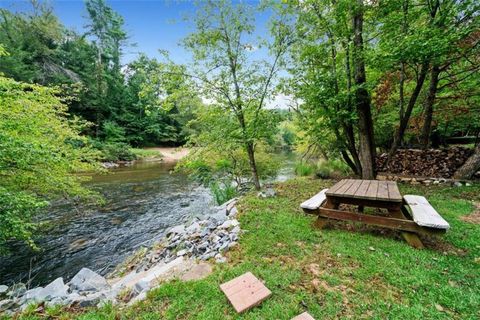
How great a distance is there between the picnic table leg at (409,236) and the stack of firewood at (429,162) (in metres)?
3.54

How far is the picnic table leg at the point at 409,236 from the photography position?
2.70 meters

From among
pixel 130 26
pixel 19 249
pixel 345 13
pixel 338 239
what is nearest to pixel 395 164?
pixel 345 13

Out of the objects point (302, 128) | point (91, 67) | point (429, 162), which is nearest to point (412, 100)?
point (302, 128)

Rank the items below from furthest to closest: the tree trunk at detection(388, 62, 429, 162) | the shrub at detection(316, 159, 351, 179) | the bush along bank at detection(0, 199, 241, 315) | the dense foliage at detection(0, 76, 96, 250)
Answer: the shrub at detection(316, 159, 351, 179), the tree trunk at detection(388, 62, 429, 162), the dense foliage at detection(0, 76, 96, 250), the bush along bank at detection(0, 199, 241, 315)

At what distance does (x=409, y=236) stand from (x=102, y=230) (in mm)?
6029

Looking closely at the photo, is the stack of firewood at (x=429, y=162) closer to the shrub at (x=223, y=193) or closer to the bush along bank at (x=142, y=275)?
the shrub at (x=223, y=193)

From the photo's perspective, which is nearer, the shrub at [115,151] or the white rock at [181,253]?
the white rock at [181,253]

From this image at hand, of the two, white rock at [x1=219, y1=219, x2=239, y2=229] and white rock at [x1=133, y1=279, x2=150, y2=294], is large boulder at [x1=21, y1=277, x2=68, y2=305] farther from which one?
white rock at [x1=219, y1=219, x2=239, y2=229]

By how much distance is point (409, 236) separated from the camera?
2.77 metres

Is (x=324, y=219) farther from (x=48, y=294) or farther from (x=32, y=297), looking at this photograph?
(x=32, y=297)

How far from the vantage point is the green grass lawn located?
1.82 meters

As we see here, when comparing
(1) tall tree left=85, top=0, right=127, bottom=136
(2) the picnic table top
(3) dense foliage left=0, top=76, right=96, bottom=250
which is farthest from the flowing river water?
(1) tall tree left=85, top=0, right=127, bottom=136

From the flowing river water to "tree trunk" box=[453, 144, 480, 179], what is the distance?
6.86m

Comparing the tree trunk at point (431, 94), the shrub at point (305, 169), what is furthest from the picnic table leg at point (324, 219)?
the shrub at point (305, 169)
